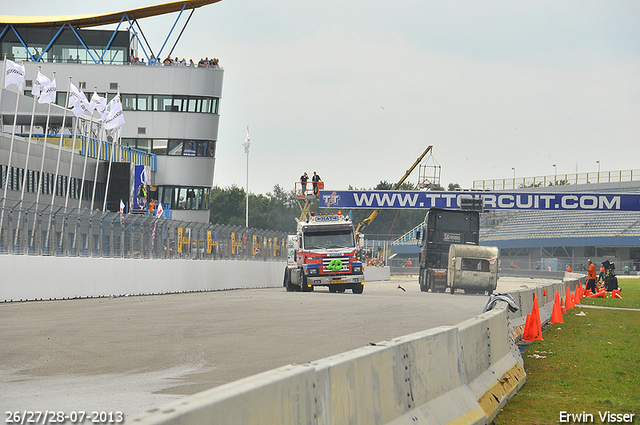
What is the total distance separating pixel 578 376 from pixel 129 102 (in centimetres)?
6612

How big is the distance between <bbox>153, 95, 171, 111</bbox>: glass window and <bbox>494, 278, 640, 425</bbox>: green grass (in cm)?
5868

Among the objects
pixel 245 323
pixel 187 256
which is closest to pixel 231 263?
pixel 187 256

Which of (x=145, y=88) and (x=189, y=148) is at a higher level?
(x=145, y=88)

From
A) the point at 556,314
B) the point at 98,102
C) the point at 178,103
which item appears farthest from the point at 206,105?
the point at 556,314

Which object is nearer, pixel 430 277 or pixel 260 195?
pixel 430 277

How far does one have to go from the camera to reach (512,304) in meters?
13.6

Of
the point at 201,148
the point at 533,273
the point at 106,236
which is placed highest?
the point at 201,148

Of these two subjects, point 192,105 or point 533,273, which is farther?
point 533,273

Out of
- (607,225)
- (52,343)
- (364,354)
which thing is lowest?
(52,343)

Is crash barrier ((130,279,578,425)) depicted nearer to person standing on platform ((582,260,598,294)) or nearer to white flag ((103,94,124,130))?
person standing on platform ((582,260,598,294))

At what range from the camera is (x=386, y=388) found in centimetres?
544

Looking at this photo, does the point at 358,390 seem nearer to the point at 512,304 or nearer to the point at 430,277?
the point at 512,304

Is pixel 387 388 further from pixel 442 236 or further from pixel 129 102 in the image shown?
pixel 129 102

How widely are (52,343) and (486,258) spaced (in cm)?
2652
